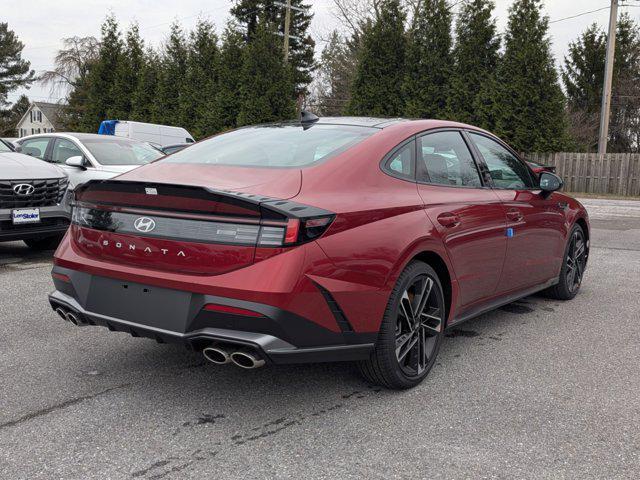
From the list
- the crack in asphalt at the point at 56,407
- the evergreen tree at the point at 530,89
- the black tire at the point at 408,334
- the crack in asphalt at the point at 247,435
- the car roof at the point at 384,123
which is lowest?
the crack in asphalt at the point at 56,407

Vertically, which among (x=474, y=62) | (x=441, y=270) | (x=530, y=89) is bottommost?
(x=441, y=270)

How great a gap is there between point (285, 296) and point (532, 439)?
1336 mm

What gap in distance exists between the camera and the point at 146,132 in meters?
21.8

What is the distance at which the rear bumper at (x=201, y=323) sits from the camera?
9.20 ft

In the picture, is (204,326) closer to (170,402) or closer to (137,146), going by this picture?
(170,402)

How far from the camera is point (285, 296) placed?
2787 millimetres

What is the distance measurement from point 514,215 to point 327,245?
6.88 feet

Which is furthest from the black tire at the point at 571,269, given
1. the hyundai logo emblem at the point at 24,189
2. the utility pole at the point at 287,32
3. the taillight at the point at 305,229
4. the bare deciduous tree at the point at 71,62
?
the bare deciduous tree at the point at 71,62

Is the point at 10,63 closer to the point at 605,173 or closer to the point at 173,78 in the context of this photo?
the point at 173,78

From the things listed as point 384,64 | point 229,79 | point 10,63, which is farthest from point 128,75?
point 10,63

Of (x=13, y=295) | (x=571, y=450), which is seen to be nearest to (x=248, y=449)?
(x=571, y=450)

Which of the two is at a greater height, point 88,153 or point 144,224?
point 88,153

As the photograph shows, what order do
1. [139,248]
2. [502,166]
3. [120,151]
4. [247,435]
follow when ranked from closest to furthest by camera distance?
[247,435], [139,248], [502,166], [120,151]

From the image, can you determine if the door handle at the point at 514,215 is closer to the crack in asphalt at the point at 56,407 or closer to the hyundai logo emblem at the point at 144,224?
the hyundai logo emblem at the point at 144,224
